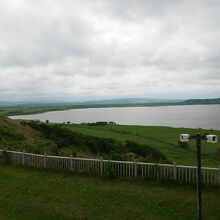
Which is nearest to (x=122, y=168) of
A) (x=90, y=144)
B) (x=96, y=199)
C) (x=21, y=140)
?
(x=96, y=199)

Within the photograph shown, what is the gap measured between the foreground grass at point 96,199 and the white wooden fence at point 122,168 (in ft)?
1.61

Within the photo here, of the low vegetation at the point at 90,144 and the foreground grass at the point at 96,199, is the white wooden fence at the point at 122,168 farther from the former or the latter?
the low vegetation at the point at 90,144

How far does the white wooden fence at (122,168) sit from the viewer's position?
1413 cm

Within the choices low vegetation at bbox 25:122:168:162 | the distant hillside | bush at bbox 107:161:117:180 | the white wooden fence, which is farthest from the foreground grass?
low vegetation at bbox 25:122:168:162

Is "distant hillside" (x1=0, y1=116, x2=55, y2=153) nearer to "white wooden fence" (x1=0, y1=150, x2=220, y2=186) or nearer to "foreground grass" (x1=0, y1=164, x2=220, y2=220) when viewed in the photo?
"white wooden fence" (x1=0, y1=150, x2=220, y2=186)

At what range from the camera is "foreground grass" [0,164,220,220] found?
37.6 ft

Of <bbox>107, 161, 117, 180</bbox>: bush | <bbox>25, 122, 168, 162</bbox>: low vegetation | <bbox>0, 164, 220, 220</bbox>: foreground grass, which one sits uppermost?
<bbox>107, 161, 117, 180</bbox>: bush

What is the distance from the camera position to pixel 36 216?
1148 cm

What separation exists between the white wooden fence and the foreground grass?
490 millimetres

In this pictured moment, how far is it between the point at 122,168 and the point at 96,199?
326 centimetres

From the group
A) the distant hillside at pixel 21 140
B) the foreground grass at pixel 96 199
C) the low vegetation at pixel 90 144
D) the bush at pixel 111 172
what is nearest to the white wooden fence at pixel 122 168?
the bush at pixel 111 172

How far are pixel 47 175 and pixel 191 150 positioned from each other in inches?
1207

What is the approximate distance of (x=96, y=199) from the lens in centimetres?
1307

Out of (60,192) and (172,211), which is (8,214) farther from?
(172,211)
